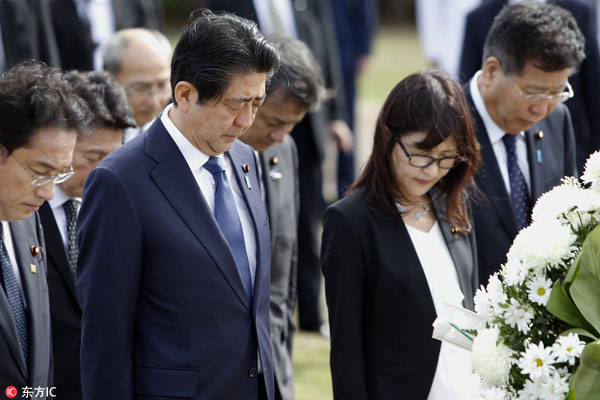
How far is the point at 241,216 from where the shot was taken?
2893 mm

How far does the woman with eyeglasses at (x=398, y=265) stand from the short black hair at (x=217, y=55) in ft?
1.93

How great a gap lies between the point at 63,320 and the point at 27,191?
63 cm

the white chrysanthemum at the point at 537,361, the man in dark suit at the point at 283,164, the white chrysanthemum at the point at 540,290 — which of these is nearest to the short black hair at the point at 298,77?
the man in dark suit at the point at 283,164

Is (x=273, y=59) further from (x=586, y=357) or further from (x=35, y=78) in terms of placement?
(x=586, y=357)

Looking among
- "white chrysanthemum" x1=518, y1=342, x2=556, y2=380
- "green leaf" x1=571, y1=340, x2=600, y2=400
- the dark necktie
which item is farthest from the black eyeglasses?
the dark necktie

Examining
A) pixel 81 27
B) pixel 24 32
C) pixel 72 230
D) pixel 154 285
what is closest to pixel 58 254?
pixel 72 230

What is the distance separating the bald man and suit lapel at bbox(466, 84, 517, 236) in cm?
169

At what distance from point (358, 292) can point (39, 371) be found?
109cm

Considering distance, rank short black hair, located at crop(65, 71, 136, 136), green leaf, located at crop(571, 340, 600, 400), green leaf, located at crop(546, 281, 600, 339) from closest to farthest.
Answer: green leaf, located at crop(571, 340, 600, 400) → green leaf, located at crop(546, 281, 600, 339) → short black hair, located at crop(65, 71, 136, 136)

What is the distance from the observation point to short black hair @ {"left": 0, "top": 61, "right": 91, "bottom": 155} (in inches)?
111

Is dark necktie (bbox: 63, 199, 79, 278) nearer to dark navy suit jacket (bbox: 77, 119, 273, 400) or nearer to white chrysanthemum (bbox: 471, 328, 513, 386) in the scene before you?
dark navy suit jacket (bbox: 77, 119, 273, 400)

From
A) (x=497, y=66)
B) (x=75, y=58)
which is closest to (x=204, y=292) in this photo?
(x=497, y=66)

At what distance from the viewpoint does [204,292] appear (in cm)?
264

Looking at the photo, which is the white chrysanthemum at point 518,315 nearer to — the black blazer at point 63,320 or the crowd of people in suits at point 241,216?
the crowd of people in suits at point 241,216
